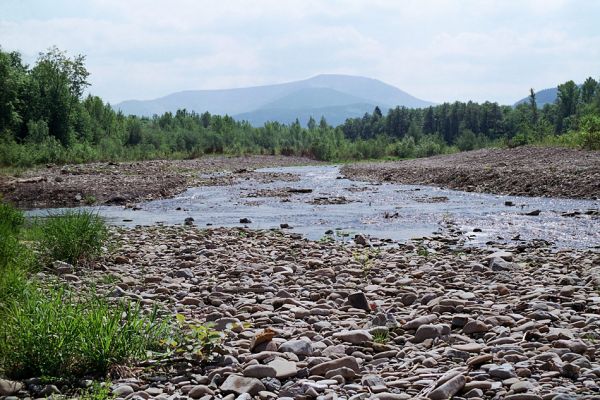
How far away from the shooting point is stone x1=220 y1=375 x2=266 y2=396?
15.3 feet

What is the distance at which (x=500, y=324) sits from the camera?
6391 millimetres

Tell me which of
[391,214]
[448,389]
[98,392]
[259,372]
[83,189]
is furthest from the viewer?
[83,189]

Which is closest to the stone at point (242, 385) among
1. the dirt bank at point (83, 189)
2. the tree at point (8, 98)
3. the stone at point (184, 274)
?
the stone at point (184, 274)

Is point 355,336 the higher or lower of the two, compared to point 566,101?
lower

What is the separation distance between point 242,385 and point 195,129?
3908 inches

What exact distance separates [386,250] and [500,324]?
649 cm

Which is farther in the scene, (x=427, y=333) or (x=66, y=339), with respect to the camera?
(x=427, y=333)

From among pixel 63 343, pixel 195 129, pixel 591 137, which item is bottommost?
pixel 63 343

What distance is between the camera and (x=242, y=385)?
4.74 meters

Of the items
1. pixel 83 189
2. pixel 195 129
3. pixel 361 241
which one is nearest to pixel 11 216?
pixel 361 241

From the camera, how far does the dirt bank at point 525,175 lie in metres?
24.5

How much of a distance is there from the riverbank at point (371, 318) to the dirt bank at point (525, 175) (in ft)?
44.6

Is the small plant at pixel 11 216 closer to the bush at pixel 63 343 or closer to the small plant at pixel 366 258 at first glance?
the small plant at pixel 366 258

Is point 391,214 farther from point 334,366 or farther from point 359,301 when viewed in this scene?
point 334,366
